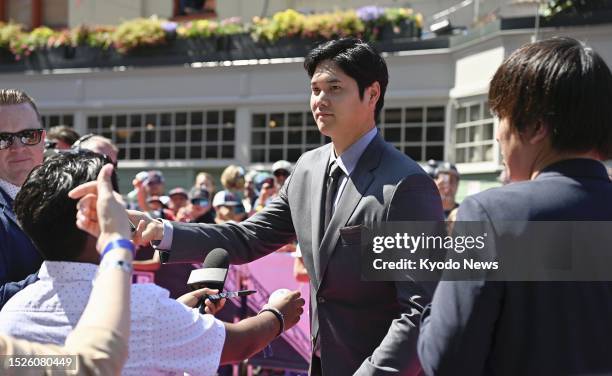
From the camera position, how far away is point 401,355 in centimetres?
259

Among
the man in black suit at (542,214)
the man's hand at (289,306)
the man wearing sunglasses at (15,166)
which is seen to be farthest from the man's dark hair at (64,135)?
the man in black suit at (542,214)

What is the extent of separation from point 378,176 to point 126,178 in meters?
13.8

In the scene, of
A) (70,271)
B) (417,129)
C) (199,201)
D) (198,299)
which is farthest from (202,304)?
(417,129)

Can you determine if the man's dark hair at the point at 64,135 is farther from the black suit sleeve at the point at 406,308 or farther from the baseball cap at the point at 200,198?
the black suit sleeve at the point at 406,308

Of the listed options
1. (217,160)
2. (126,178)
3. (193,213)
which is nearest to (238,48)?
(217,160)

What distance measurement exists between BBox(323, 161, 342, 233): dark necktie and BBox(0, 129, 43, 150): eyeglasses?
4.36 feet

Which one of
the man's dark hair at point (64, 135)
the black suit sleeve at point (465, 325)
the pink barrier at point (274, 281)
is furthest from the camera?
the pink barrier at point (274, 281)

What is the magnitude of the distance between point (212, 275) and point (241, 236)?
0.81m

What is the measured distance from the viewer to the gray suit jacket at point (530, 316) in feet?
6.04

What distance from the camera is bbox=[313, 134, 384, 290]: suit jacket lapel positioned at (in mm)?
2855

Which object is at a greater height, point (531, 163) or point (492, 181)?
point (531, 163)

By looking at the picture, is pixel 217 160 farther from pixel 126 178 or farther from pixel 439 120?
pixel 439 120

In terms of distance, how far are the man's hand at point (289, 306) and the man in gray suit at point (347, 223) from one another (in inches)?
7.0

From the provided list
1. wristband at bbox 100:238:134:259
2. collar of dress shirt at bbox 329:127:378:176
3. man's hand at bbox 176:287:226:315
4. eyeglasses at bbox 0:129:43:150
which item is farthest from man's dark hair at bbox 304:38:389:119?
wristband at bbox 100:238:134:259
